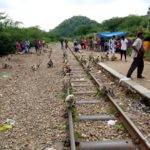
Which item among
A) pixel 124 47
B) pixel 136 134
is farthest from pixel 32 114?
pixel 124 47

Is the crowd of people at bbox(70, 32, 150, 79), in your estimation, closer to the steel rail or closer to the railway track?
the railway track

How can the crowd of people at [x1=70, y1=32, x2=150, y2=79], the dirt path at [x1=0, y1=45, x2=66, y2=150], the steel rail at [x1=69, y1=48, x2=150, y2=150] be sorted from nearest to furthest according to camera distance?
the steel rail at [x1=69, y1=48, x2=150, y2=150] → the dirt path at [x1=0, y1=45, x2=66, y2=150] → the crowd of people at [x1=70, y1=32, x2=150, y2=79]

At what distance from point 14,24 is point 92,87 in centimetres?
4468

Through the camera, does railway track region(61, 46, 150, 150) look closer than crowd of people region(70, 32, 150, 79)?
Yes

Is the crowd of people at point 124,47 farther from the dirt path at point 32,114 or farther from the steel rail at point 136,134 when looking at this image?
the steel rail at point 136,134

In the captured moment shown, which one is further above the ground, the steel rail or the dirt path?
the steel rail

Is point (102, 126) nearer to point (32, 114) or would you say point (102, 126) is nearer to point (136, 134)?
point (136, 134)

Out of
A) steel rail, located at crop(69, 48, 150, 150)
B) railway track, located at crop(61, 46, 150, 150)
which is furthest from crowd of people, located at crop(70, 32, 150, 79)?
steel rail, located at crop(69, 48, 150, 150)

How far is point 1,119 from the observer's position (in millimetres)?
9250

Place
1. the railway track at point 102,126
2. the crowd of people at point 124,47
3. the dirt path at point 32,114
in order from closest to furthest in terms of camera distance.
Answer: the railway track at point 102,126, the dirt path at point 32,114, the crowd of people at point 124,47

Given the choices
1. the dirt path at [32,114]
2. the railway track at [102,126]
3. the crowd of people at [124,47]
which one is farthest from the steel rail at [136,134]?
the crowd of people at [124,47]

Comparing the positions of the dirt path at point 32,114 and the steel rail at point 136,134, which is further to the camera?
the dirt path at point 32,114

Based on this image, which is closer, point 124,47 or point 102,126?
point 102,126

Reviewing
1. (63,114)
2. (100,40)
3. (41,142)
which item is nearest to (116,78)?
(63,114)
